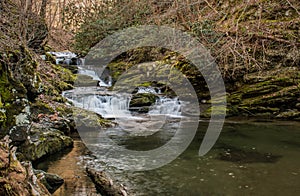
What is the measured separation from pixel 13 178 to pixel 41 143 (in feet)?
9.98

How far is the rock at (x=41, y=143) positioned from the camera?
4.71 meters

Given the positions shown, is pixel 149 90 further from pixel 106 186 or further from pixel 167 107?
pixel 106 186

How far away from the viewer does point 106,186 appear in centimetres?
353

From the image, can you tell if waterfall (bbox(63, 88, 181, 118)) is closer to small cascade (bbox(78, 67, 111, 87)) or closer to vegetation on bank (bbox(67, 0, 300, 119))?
vegetation on bank (bbox(67, 0, 300, 119))

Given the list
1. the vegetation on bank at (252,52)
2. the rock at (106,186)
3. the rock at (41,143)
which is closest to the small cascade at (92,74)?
the vegetation on bank at (252,52)

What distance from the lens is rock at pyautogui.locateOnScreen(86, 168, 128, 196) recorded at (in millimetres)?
3449

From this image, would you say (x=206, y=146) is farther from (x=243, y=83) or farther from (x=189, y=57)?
(x=189, y=57)

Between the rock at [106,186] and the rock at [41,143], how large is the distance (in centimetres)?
132

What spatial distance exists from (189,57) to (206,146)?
5.42 m

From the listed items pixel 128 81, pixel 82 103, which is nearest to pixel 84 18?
pixel 128 81

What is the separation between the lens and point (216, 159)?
17.1 feet

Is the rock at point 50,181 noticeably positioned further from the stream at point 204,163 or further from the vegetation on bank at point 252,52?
the vegetation on bank at point 252,52

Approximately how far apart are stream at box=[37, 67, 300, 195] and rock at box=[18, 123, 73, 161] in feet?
0.63

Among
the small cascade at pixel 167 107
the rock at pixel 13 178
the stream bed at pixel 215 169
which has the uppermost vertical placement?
the small cascade at pixel 167 107
